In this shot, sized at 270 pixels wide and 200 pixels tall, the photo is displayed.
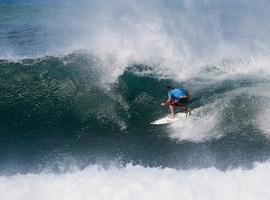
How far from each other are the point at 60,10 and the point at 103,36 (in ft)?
41.8

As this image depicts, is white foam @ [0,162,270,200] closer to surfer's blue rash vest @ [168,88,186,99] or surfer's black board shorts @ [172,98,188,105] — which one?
surfer's black board shorts @ [172,98,188,105]

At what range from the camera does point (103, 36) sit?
30.1 meters

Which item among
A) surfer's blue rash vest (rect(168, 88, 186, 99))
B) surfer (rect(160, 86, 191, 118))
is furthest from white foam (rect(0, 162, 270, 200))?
surfer's blue rash vest (rect(168, 88, 186, 99))

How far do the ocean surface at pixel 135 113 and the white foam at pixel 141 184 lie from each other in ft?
0.13

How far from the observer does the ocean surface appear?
18.4 metres

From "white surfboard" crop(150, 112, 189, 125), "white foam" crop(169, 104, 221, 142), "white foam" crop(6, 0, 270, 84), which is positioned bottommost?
"white foam" crop(169, 104, 221, 142)

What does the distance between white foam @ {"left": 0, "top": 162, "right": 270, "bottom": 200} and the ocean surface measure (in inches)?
1.6

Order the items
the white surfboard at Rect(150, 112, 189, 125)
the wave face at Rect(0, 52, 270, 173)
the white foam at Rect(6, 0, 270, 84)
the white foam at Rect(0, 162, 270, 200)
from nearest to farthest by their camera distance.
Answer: the white foam at Rect(0, 162, 270, 200)
the wave face at Rect(0, 52, 270, 173)
the white surfboard at Rect(150, 112, 189, 125)
the white foam at Rect(6, 0, 270, 84)

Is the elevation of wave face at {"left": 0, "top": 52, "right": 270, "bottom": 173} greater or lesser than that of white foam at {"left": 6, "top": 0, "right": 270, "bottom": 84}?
lesser

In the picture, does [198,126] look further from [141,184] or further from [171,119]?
[141,184]

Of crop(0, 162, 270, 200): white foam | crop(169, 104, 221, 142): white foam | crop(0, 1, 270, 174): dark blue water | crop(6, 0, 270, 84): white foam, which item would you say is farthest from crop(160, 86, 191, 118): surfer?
crop(0, 162, 270, 200): white foam

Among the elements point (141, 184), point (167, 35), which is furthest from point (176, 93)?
point (167, 35)

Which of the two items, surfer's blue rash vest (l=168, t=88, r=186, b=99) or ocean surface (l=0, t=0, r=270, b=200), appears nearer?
ocean surface (l=0, t=0, r=270, b=200)

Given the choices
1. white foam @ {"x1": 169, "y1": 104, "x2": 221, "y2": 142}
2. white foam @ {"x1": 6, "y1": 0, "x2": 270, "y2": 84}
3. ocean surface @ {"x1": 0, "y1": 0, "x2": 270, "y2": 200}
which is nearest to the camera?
ocean surface @ {"x1": 0, "y1": 0, "x2": 270, "y2": 200}
